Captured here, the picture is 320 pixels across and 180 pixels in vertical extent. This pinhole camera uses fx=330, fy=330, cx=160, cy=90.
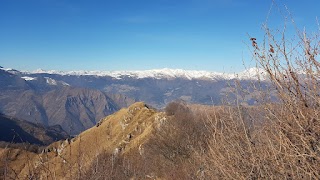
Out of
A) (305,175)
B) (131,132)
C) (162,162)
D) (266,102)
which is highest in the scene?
(266,102)

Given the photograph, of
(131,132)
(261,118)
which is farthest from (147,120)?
(261,118)

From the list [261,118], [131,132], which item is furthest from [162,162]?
[131,132]

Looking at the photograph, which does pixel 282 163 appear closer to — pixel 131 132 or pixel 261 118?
pixel 261 118

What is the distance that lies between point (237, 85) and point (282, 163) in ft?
6.27

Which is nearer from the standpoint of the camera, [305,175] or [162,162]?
[305,175]

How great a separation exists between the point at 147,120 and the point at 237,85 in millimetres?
85249

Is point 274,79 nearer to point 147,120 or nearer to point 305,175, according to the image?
point 305,175

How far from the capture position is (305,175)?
4.99m

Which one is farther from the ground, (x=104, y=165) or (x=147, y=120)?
(x=104, y=165)

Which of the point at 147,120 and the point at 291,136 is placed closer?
the point at 291,136

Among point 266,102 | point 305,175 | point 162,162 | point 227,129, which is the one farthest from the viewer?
point 162,162

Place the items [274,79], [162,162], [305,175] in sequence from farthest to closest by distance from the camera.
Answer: [162,162] → [274,79] → [305,175]

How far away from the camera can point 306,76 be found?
5.60 meters

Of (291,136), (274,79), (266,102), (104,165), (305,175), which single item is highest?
(274,79)
